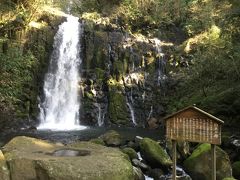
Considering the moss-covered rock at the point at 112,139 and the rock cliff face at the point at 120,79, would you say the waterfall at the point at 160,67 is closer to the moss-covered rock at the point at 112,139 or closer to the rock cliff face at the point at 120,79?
the rock cliff face at the point at 120,79

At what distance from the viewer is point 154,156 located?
481 inches

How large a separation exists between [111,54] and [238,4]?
38.5 feet

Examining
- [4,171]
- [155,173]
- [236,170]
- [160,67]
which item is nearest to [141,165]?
[155,173]

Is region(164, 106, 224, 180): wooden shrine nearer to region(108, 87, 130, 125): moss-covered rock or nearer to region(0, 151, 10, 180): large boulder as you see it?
region(0, 151, 10, 180): large boulder

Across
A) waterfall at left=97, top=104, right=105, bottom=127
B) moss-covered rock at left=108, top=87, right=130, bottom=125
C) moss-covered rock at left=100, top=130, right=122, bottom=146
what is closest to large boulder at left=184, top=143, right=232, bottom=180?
moss-covered rock at left=100, top=130, right=122, bottom=146

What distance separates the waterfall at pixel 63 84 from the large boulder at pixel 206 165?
42.0 ft

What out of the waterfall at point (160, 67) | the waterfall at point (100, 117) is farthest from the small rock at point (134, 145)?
the waterfall at point (160, 67)

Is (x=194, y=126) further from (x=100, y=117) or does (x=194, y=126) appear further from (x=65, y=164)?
(x=100, y=117)

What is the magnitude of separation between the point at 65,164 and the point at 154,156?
408cm

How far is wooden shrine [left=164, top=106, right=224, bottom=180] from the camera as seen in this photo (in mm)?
8578

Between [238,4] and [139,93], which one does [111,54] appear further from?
[238,4]

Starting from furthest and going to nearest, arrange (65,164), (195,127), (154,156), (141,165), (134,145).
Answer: (134,145) → (154,156) → (141,165) → (65,164) → (195,127)

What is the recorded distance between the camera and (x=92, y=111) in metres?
25.2

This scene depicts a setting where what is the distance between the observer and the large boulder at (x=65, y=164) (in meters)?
8.73
